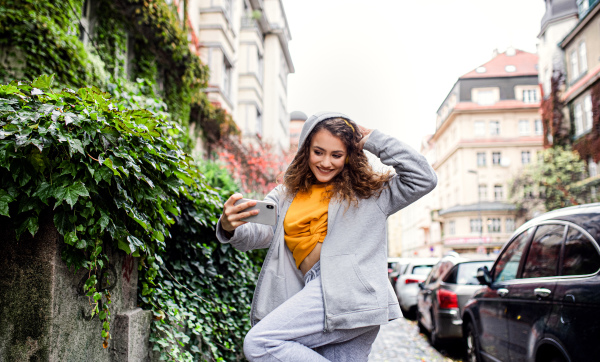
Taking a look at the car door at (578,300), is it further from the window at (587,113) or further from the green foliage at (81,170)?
the window at (587,113)

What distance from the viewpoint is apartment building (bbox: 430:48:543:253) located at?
195 feet

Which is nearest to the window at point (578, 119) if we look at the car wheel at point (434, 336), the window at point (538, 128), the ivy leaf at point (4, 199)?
the car wheel at point (434, 336)

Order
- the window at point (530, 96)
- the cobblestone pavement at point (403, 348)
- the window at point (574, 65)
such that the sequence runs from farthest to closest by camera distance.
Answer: the window at point (530, 96)
the window at point (574, 65)
the cobblestone pavement at point (403, 348)

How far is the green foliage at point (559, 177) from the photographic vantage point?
30.3 m

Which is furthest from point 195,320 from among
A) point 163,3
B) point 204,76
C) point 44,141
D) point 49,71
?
point 204,76

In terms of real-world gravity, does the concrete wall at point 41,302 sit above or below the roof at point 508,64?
below

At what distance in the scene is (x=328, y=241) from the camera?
2.50 metres

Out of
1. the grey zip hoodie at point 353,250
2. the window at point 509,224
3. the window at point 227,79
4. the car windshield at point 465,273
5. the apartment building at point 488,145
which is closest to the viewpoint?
the grey zip hoodie at point 353,250

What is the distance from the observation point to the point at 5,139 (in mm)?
2371

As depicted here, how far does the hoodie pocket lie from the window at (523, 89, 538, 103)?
2611 inches

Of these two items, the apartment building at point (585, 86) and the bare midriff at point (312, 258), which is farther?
the apartment building at point (585, 86)

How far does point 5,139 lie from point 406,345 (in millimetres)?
8429

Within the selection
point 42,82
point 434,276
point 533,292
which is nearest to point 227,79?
point 434,276

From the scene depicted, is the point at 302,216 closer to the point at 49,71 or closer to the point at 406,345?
the point at 49,71
